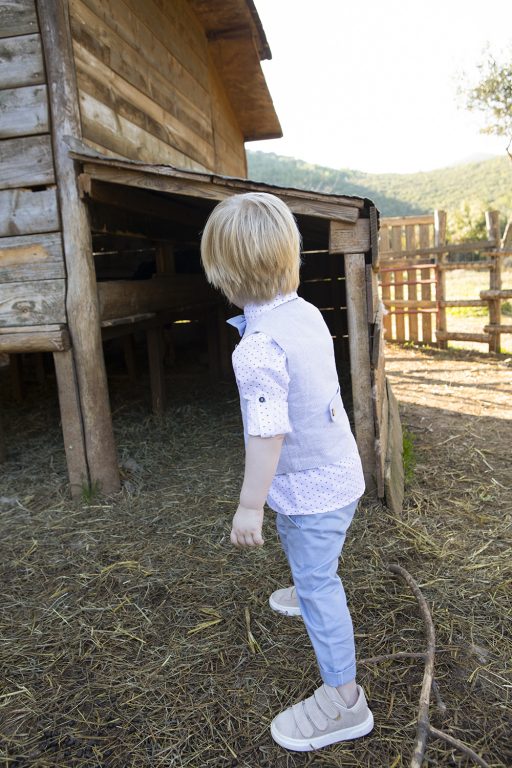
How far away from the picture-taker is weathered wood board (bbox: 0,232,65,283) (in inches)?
161

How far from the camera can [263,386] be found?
182 centimetres

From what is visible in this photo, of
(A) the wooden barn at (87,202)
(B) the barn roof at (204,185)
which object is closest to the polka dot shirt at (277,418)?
(B) the barn roof at (204,185)

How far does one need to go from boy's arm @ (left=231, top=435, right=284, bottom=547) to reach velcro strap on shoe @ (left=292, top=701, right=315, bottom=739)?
0.74 m

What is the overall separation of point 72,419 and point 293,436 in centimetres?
268

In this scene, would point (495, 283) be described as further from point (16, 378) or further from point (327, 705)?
point (327, 705)

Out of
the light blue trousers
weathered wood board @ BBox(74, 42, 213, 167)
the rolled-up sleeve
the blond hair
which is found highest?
weathered wood board @ BBox(74, 42, 213, 167)

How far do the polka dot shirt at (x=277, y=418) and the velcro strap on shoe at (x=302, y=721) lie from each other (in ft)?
2.48

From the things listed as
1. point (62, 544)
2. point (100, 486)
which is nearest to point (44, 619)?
point (62, 544)

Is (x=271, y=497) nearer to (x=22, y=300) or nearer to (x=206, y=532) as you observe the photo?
(x=206, y=532)

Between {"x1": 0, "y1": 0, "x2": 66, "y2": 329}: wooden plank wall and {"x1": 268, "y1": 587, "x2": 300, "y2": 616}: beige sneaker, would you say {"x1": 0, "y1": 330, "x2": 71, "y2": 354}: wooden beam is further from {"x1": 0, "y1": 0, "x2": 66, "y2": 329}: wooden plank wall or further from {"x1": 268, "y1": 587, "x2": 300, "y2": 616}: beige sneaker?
{"x1": 268, "y1": 587, "x2": 300, "y2": 616}: beige sneaker

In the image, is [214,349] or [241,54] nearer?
[241,54]

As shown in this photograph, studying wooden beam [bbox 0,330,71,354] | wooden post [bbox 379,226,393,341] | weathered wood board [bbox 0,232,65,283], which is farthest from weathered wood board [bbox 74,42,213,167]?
wooden post [bbox 379,226,393,341]

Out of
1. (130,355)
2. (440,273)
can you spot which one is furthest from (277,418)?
(440,273)

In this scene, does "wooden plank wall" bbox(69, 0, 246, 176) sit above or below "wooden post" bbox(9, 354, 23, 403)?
above
